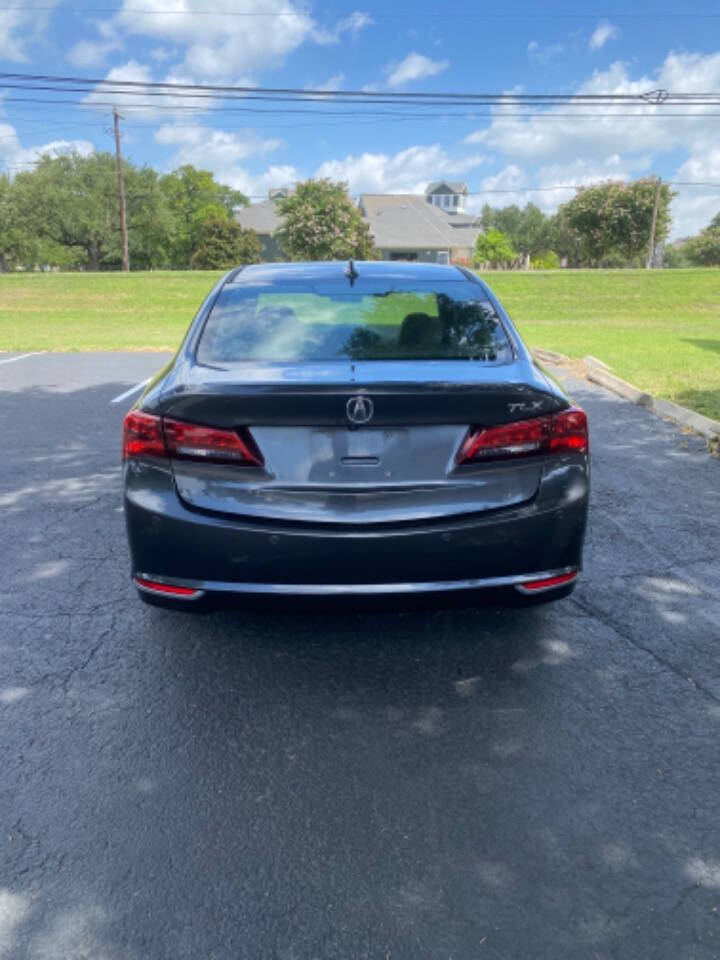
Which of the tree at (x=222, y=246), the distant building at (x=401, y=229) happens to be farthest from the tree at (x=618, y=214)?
the tree at (x=222, y=246)

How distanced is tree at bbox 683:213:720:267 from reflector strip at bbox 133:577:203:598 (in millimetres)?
75889

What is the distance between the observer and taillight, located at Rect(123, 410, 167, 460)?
8.80 feet

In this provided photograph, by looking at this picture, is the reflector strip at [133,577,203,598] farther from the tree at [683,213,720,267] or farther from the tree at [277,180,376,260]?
the tree at [683,213,720,267]

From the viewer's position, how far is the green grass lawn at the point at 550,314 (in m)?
14.2

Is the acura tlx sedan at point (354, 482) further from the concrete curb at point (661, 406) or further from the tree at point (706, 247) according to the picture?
the tree at point (706, 247)

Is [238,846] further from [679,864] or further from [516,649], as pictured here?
[516,649]

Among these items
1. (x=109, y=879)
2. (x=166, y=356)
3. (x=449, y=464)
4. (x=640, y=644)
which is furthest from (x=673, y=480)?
(x=166, y=356)

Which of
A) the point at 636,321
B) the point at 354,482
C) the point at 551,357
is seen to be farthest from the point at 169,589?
the point at 636,321

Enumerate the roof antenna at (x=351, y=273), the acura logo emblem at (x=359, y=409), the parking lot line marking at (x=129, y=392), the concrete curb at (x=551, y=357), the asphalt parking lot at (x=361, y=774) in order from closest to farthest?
1. the asphalt parking lot at (x=361, y=774)
2. the acura logo emblem at (x=359, y=409)
3. the roof antenna at (x=351, y=273)
4. the parking lot line marking at (x=129, y=392)
5. the concrete curb at (x=551, y=357)

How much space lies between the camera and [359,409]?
101 inches

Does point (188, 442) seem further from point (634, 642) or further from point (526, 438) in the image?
point (634, 642)

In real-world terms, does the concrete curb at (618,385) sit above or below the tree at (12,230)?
below

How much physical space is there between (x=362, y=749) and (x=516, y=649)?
0.97 meters

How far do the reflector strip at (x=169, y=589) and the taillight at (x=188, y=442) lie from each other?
0.47 meters
